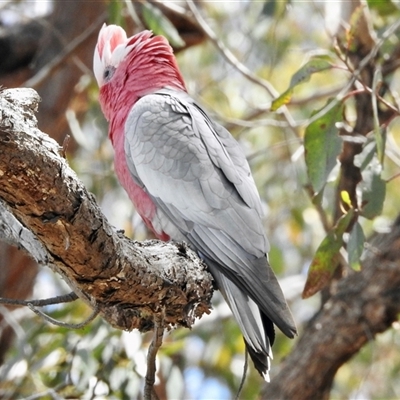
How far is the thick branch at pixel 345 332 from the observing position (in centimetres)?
318

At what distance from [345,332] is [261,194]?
1.94m

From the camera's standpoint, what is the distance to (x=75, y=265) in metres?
1.65

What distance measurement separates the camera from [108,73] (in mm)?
3006

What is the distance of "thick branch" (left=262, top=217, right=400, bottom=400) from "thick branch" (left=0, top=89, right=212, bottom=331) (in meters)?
1.16

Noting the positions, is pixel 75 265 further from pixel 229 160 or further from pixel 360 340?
pixel 360 340

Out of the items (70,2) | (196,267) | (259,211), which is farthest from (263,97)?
(196,267)

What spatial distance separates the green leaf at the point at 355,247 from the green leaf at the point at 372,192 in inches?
2.6

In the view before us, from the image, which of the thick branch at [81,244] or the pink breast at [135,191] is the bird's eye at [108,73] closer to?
the pink breast at [135,191]

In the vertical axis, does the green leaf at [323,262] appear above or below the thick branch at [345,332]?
above

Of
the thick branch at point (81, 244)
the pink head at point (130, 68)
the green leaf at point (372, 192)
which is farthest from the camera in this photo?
the pink head at point (130, 68)

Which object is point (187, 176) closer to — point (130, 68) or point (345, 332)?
point (130, 68)

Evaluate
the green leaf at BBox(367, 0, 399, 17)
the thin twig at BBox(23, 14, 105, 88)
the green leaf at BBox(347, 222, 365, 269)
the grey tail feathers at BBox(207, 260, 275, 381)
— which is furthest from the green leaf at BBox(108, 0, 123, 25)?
the green leaf at BBox(347, 222, 365, 269)

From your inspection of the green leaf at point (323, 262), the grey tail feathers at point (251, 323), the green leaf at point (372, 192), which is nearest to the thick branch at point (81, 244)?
the grey tail feathers at point (251, 323)

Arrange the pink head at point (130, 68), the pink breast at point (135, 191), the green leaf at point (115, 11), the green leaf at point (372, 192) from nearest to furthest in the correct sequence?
the green leaf at point (372, 192), the pink breast at point (135, 191), the pink head at point (130, 68), the green leaf at point (115, 11)
